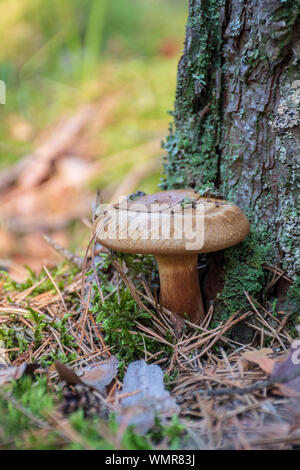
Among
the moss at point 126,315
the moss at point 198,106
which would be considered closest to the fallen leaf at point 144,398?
the moss at point 126,315

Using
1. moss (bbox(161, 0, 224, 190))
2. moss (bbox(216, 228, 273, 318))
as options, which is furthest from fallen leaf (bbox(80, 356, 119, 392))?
moss (bbox(161, 0, 224, 190))

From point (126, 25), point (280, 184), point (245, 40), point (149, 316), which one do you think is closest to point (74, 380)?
point (149, 316)

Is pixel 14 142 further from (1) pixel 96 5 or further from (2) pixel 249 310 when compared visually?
(2) pixel 249 310

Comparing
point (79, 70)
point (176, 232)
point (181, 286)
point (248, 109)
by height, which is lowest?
point (181, 286)

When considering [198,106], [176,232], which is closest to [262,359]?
[176,232]

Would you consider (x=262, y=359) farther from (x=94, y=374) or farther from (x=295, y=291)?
(x=94, y=374)

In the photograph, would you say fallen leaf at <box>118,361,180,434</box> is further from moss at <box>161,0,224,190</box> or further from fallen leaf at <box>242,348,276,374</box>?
moss at <box>161,0,224,190</box>
